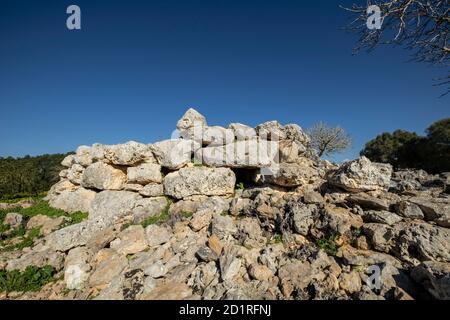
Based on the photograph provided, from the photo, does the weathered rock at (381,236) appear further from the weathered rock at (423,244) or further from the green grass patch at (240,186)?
the green grass patch at (240,186)

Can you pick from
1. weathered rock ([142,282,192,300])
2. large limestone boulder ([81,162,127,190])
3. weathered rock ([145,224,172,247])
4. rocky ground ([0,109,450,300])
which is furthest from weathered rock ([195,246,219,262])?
large limestone boulder ([81,162,127,190])

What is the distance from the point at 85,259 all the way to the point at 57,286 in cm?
110

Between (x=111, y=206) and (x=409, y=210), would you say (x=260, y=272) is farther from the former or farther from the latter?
(x=111, y=206)

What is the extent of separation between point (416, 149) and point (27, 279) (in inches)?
1378

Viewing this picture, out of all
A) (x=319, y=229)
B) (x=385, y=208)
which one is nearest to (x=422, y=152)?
(x=385, y=208)

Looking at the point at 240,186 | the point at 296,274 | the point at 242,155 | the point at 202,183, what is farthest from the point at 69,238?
the point at 296,274

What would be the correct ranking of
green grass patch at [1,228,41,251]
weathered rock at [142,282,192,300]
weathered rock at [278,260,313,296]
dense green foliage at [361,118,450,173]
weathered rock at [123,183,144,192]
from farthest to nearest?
dense green foliage at [361,118,450,173] < weathered rock at [123,183,144,192] < green grass patch at [1,228,41,251] < weathered rock at [142,282,192,300] < weathered rock at [278,260,313,296]

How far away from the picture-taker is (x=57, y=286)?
291 inches

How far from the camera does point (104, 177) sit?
12.0 meters

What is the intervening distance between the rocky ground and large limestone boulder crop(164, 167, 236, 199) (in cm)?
A: 5

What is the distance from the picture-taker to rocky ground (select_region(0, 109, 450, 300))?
6.05 meters

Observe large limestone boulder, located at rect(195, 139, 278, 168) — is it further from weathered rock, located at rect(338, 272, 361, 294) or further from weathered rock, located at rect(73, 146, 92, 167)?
weathered rock, located at rect(73, 146, 92, 167)

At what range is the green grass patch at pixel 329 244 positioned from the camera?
22.6 feet
